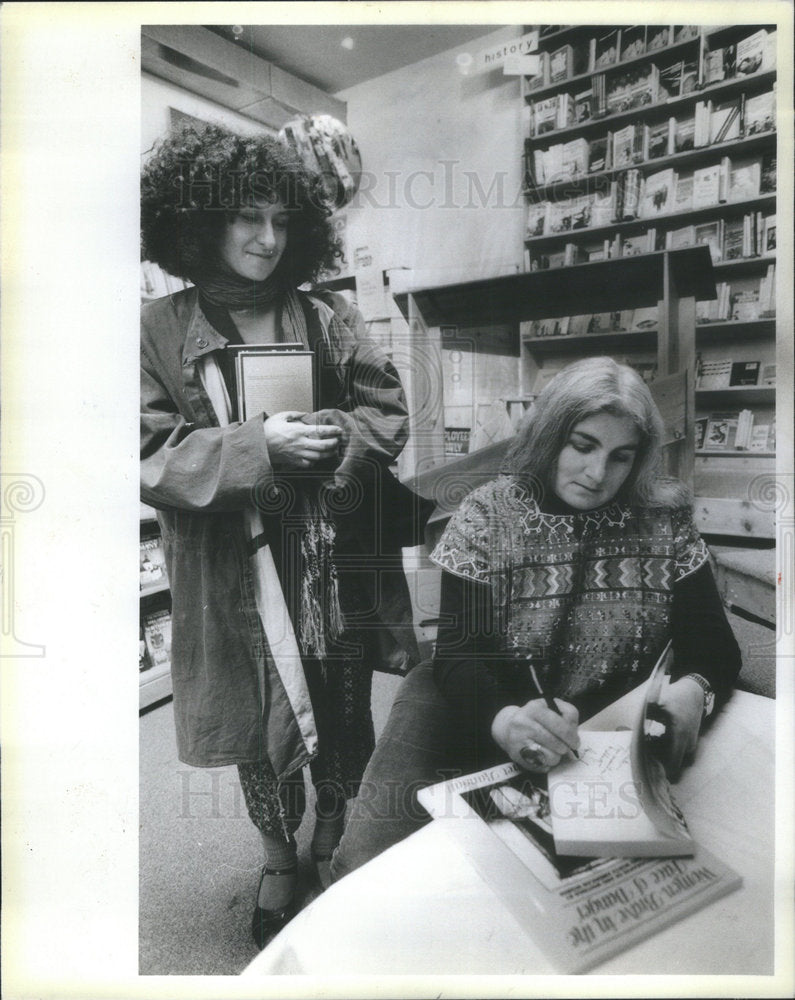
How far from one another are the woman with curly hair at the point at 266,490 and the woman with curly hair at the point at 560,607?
0.38 ft

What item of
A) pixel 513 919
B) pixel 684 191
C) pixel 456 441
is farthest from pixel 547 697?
pixel 684 191

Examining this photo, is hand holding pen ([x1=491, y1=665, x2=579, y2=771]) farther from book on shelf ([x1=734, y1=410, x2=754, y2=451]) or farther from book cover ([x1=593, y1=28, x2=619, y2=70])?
book cover ([x1=593, y1=28, x2=619, y2=70])

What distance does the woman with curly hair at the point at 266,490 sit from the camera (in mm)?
1393

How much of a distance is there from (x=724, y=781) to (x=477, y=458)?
2.35 ft

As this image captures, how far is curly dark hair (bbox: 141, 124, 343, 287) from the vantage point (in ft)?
4.57

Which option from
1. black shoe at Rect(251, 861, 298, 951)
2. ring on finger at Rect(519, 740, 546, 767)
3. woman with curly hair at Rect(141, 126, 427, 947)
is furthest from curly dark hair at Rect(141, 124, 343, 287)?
black shoe at Rect(251, 861, 298, 951)

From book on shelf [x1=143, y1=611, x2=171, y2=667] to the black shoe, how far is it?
43cm

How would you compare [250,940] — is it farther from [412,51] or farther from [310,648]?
[412,51]

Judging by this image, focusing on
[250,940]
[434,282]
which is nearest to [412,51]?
[434,282]

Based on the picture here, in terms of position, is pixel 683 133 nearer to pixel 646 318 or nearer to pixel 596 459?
pixel 646 318

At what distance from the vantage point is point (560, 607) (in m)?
1.39

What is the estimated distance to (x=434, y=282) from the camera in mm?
1412

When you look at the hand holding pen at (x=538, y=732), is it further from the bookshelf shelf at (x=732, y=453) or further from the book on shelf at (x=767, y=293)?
the book on shelf at (x=767, y=293)

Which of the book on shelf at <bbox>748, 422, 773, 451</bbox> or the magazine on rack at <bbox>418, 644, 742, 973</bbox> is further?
the book on shelf at <bbox>748, 422, 773, 451</bbox>
